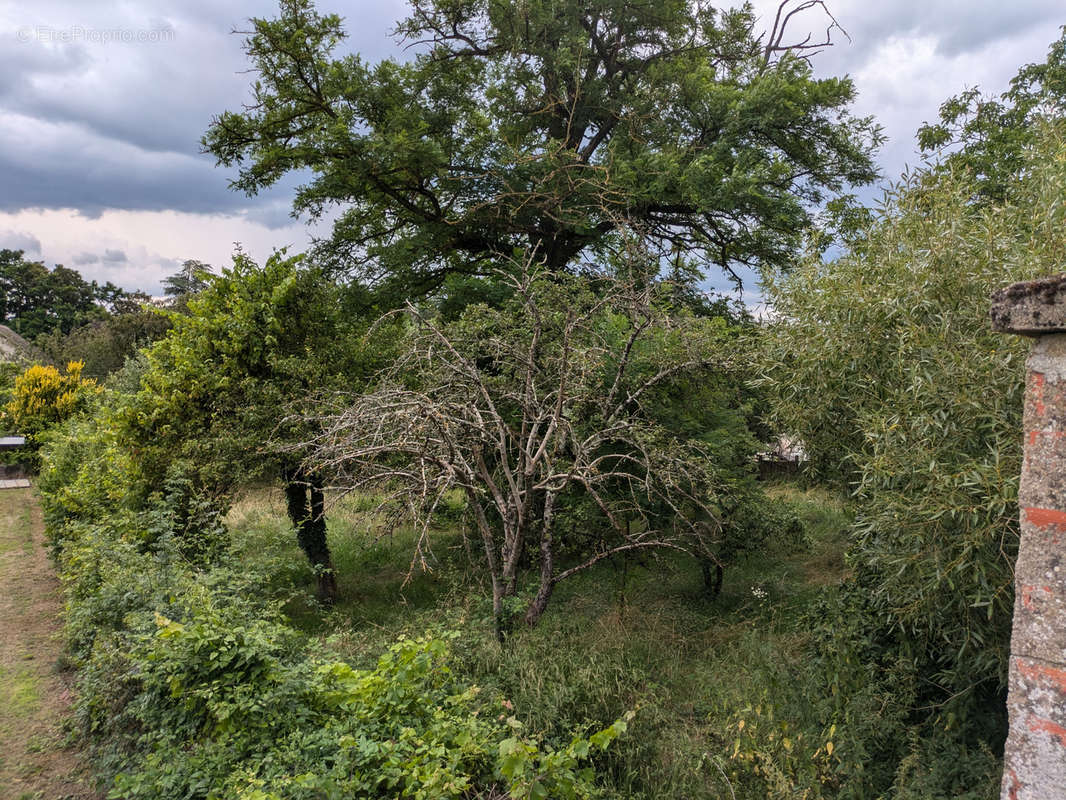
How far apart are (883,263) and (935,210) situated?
0.62 m

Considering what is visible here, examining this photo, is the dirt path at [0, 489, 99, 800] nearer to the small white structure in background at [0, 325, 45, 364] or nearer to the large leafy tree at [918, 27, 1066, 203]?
the large leafy tree at [918, 27, 1066, 203]

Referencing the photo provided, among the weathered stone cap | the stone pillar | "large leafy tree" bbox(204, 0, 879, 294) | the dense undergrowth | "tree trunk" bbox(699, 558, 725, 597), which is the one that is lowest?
"tree trunk" bbox(699, 558, 725, 597)

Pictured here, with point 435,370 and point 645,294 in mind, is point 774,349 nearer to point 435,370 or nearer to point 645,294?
point 645,294

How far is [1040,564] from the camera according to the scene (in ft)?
9.18

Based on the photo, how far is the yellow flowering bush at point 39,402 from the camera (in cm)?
1900

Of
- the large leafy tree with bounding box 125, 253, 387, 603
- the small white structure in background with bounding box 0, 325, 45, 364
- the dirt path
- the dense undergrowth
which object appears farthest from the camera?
the small white structure in background with bounding box 0, 325, 45, 364

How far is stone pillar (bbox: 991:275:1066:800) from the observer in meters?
2.74

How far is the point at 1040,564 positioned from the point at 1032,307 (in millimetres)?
1131

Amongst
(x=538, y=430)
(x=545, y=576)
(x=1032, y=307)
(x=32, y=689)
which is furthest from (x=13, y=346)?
(x=1032, y=307)

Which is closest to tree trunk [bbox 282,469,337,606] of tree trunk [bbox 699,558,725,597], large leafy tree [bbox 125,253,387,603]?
large leafy tree [bbox 125,253,387,603]

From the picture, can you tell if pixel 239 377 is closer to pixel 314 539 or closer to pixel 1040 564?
pixel 314 539

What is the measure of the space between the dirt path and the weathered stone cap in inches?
262

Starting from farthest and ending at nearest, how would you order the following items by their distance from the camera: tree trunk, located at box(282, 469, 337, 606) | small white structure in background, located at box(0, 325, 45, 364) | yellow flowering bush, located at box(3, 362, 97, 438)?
small white structure in background, located at box(0, 325, 45, 364) → yellow flowering bush, located at box(3, 362, 97, 438) → tree trunk, located at box(282, 469, 337, 606)

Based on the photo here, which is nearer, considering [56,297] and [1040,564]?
[1040,564]
